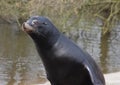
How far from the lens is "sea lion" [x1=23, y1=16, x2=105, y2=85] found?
14.1 feet

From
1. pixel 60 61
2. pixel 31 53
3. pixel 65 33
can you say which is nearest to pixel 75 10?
pixel 65 33

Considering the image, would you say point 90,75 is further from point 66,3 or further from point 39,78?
point 66,3

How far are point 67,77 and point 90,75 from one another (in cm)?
24

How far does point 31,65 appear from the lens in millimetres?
14523

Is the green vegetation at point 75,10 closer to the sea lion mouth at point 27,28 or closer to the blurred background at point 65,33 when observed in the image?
the blurred background at point 65,33

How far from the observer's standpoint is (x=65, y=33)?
17547 millimetres

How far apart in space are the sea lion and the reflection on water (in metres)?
7.93

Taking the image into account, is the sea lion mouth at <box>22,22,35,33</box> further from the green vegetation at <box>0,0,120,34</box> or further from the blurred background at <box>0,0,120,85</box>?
the green vegetation at <box>0,0,120,34</box>

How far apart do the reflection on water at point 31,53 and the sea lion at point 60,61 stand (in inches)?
312

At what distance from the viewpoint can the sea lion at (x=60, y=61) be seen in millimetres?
4301

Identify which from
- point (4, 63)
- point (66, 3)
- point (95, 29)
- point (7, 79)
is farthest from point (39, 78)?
point (95, 29)

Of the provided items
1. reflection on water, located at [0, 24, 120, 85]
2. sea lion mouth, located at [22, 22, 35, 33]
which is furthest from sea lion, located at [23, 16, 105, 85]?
reflection on water, located at [0, 24, 120, 85]

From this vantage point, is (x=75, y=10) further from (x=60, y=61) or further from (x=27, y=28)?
(x=27, y=28)

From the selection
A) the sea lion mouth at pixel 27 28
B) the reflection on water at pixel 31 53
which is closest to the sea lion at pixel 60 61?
the sea lion mouth at pixel 27 28
